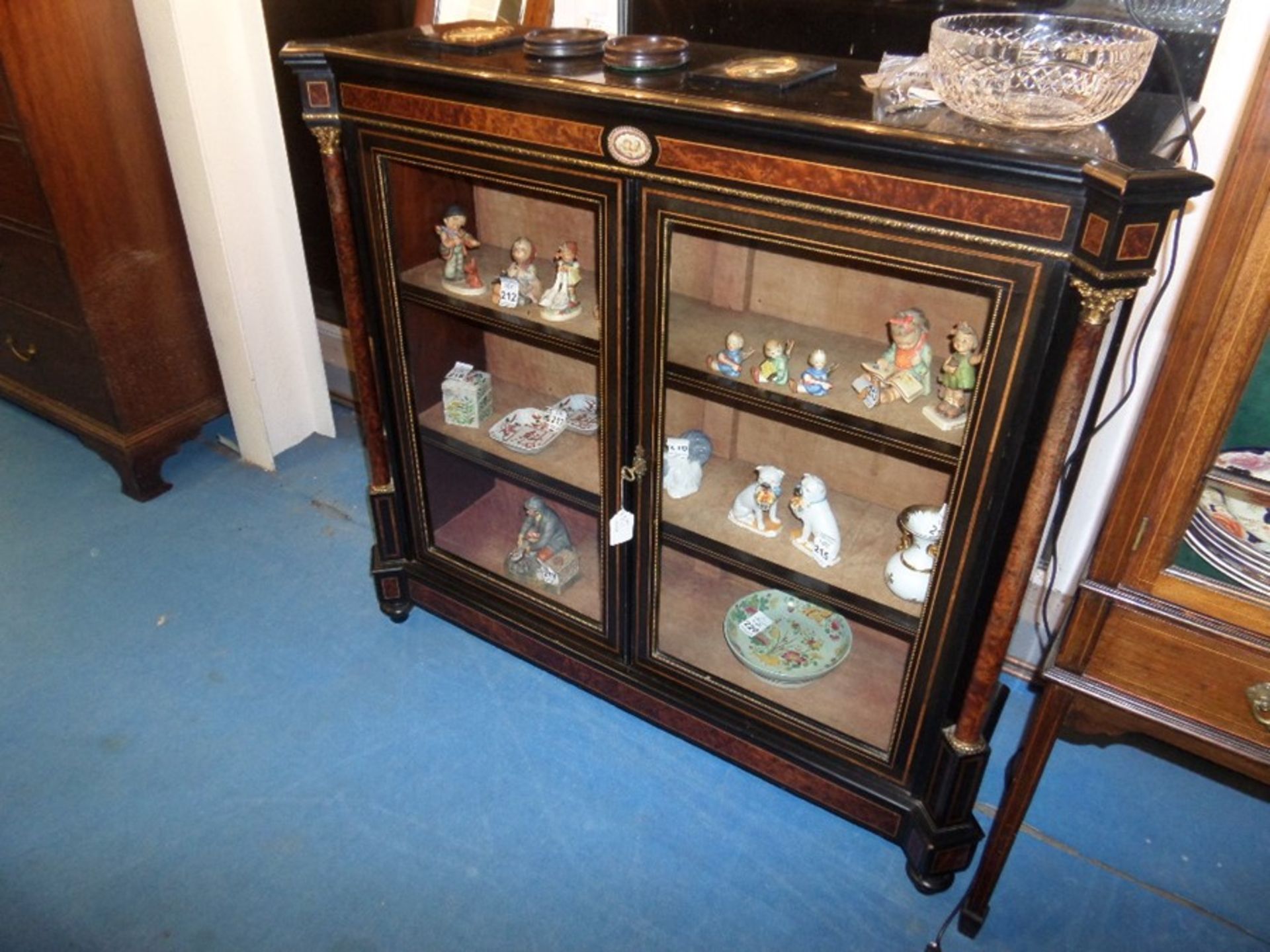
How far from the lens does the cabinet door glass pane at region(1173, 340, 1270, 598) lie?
114 cm

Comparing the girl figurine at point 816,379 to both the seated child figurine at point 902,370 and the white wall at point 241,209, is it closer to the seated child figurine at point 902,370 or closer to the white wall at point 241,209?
the seated child figurine at point 902,370

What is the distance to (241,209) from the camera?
247 centimetres

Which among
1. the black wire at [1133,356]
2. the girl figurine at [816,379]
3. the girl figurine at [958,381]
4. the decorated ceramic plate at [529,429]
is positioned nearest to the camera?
the black wire at [1133,356]

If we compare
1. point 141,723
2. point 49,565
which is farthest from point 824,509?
point 49,565

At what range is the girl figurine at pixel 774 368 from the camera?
5.24 feet

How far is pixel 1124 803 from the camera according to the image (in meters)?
1.89

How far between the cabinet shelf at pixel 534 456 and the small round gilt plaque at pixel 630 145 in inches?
25.4

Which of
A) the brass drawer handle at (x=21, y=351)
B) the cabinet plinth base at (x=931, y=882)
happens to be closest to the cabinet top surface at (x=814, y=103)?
the cabinet plinth base at (x=931, y=882)

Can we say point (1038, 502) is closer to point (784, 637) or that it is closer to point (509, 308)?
point (784, 637)

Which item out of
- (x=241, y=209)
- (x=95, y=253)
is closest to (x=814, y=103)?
(x=241, y=209)

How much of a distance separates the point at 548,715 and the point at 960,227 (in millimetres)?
1376

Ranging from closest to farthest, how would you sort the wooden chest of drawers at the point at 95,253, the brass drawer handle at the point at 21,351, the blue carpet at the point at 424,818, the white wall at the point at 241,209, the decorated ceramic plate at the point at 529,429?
the blue carpet at the point at 424,818 → the decorated ceramic plate at the point at 529,429 → the wooden chest of drawers at the point at 95,253 → the white wall at the point at 241,209 → the brass drawer handle at the point at 21,351

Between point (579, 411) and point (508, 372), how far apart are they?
0.26 metres

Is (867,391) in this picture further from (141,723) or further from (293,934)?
(141,723)
